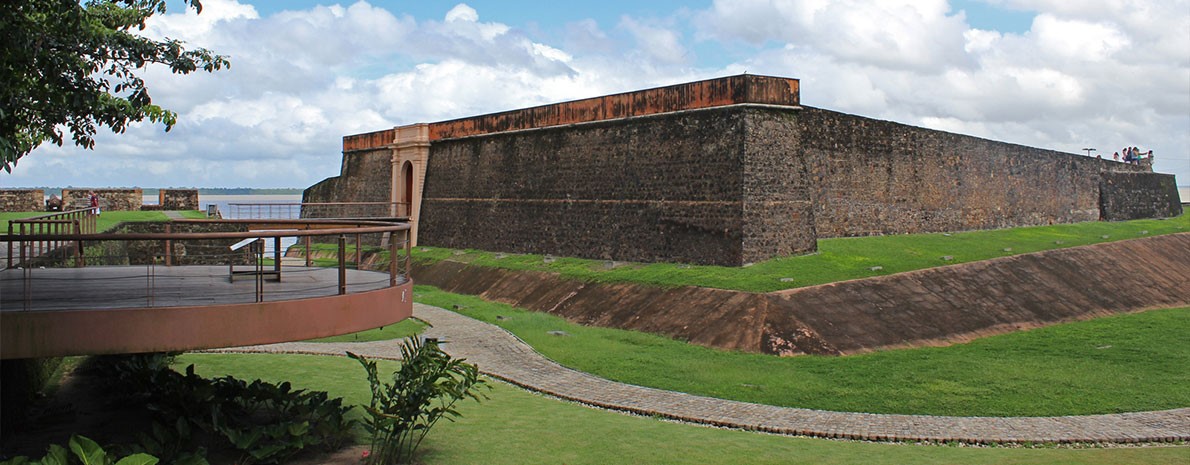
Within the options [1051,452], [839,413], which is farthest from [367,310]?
[1051,452]

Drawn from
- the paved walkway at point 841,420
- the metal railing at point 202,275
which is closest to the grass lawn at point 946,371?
the paved walkway at point 841,420

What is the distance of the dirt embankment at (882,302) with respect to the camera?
45.9ft

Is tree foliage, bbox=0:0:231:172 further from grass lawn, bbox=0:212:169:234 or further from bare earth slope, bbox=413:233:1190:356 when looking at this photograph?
grass lawn, bbox=0:212:169:234

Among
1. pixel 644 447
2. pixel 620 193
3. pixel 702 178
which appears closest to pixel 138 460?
pixel 644 447

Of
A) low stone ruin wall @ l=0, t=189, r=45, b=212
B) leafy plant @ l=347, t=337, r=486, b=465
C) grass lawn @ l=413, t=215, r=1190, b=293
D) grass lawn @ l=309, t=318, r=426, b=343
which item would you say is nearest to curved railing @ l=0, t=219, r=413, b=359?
leafy plant @ l=347, t=337, r=486, b=465

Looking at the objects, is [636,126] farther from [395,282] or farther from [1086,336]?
[395,282]

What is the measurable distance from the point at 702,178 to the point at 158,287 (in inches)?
484

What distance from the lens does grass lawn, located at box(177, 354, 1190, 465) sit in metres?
7.98

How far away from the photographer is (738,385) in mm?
11477

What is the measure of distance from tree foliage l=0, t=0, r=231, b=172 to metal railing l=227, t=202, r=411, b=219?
48.3 feet

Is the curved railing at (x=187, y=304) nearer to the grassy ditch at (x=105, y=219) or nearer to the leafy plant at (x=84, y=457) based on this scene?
the leafy plant at (x=84, y=457)

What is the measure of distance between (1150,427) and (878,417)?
2.67m

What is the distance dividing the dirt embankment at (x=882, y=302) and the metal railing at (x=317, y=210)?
20.6 ft

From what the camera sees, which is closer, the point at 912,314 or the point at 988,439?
the point at 988,439
